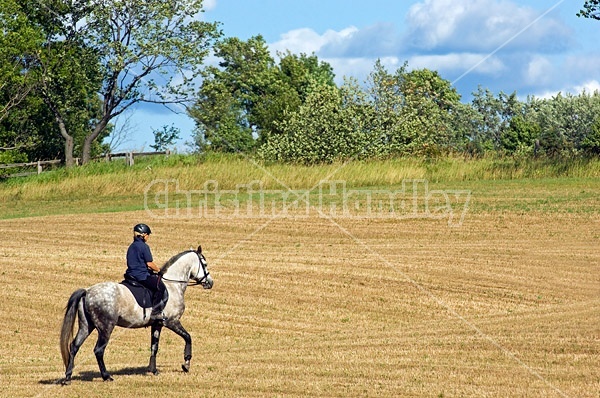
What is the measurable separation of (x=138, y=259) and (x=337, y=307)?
10.4 m

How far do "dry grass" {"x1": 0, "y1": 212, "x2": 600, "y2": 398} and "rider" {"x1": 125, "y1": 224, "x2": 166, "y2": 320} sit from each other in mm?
1380

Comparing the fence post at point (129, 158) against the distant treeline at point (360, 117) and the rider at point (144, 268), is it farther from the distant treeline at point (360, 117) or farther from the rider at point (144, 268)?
the rider at point (144, 268)

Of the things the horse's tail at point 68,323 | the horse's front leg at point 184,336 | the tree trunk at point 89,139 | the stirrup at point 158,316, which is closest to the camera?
the horse's tail at point 68,323

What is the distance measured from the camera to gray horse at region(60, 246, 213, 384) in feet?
55.8

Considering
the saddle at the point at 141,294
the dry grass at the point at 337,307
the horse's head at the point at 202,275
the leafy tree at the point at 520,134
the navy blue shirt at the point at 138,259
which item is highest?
the leafy tree at the point at 520,134

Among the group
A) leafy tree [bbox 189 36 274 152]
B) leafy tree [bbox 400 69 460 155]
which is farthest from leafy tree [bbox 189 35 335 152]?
leafy tree [bbox 400 69 460 155]

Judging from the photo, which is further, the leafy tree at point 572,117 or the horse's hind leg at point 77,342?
the leafy tree at point 572,117

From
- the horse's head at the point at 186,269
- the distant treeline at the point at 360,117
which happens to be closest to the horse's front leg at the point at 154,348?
the horse's head at the point at 186,269

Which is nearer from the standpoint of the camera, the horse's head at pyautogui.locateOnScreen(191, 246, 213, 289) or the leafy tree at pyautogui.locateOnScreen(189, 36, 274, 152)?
the horse's head at pyautogui.locateOnScreen(191, 246, 213, 289)

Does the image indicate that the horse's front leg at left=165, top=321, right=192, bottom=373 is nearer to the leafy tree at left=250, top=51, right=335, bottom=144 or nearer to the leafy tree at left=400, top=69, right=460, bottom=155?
the leafy tree at left=400, top=69, right=460, bottom=155

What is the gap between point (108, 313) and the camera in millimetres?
17109

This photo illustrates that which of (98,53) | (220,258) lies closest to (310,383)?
(220,258)

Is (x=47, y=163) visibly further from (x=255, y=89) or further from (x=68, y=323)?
(x=68, y=323)

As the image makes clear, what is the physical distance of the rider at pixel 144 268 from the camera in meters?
17.5
